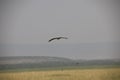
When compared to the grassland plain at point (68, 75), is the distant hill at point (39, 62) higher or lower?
higher

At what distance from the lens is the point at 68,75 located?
2.86m

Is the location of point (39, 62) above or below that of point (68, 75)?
above

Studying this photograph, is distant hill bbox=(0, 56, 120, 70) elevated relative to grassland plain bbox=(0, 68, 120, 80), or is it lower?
elevated

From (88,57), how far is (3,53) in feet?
2.97

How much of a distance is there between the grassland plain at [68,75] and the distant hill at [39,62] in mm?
63

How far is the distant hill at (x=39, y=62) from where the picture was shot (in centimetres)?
280

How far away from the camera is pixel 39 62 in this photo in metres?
2.82

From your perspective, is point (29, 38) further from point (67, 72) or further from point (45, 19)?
point (67, 72)

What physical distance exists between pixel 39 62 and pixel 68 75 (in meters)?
0.34

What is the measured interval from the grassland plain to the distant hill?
63 millimetres

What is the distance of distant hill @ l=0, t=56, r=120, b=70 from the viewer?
2803 millimetres

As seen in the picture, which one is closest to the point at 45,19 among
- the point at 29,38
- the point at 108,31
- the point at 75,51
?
the point at 29,38

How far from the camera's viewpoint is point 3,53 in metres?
2.80

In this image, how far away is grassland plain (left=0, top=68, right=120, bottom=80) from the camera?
2799 millimetres
